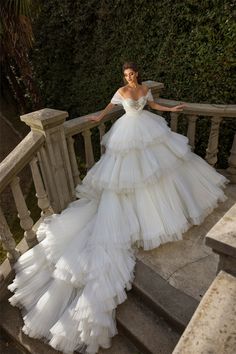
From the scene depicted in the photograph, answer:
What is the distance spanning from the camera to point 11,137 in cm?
816

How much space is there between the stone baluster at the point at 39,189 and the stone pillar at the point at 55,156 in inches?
5.8

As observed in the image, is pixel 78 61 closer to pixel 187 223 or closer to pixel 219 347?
pixel 187 223

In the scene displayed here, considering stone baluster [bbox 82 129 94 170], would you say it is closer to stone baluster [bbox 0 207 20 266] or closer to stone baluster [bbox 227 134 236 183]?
stone baluster [bbox 0 207 20 266]

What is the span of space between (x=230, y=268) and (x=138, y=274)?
3.92 feet

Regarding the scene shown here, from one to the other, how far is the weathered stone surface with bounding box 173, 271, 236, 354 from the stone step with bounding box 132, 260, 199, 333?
0.92 m

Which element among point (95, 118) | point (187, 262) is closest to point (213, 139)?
point (95, 118)

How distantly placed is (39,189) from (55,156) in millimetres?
405

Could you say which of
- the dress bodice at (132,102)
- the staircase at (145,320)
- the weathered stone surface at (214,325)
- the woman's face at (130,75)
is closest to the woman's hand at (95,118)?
the dress bodice at (132,102)

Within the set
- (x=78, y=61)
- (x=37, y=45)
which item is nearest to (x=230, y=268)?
(x=78, y=61)

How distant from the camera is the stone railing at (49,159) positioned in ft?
9.18

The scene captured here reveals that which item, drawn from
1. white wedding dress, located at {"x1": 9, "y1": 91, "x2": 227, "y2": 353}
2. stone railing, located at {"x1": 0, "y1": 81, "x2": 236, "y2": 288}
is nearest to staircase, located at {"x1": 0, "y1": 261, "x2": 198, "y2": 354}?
white wedding dress, located at {"x1": 9, "y1": 91, "x2": 227, "y2": 353}

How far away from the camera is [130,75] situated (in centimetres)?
318

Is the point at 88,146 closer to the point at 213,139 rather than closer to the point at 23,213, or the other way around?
the point at 23,213

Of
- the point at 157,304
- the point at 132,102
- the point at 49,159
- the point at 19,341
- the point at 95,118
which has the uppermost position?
the point at 132,102
